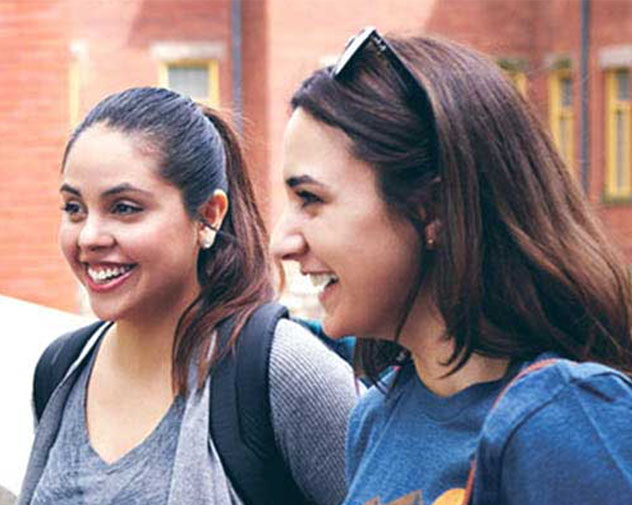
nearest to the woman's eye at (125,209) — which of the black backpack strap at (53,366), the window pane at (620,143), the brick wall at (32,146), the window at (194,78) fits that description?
the black backpack strap at (53,366)

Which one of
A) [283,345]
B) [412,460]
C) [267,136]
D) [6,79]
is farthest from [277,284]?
[267,136]

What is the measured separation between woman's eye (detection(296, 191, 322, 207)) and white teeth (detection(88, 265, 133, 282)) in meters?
0.98

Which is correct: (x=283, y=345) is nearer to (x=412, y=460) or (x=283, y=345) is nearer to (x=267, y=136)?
(x=412, y=460)

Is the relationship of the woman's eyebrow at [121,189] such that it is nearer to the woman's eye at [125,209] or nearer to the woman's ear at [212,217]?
the woman's eye at [125,209]

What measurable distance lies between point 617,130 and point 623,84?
0.75 meters

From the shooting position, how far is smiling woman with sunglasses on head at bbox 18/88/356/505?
2.90 m

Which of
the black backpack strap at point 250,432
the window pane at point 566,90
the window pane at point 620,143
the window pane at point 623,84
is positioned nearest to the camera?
the black backpack strap at point 250,432

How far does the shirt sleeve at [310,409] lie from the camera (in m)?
2.90

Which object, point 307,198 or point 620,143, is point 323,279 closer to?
point 307,198

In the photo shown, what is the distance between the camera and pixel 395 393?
230cm

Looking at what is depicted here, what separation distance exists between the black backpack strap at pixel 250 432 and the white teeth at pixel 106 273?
320 mm

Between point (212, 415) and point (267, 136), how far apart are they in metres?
20.6

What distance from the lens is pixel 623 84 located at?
2384 centimetres

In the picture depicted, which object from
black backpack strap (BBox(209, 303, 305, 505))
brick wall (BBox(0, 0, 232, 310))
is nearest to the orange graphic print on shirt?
black backpack strap (BBox(209, 303, 305, 505))
